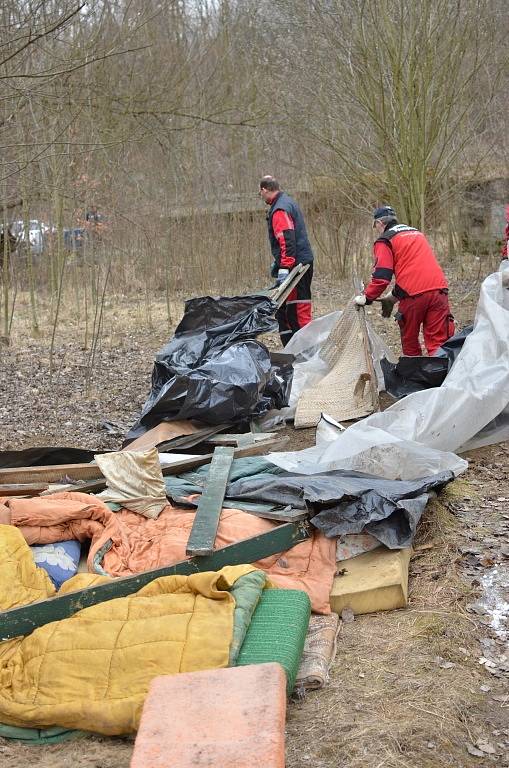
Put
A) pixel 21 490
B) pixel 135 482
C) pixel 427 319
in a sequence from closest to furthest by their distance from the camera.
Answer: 1. pixel 135 482
2. pixel 21 490
3. pixel 427 319

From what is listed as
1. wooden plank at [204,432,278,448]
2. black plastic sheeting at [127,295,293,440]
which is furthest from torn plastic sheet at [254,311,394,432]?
wooden plank at [204,432,278,448]

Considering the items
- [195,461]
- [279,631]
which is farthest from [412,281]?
[279,631]

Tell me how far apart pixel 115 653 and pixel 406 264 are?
433 cm

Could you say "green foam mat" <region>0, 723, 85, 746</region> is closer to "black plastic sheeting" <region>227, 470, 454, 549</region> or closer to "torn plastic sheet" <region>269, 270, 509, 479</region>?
"black plastic sheeting" <region>227, 470, 454, 549</region>

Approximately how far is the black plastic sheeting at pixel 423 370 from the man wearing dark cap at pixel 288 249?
176 centimetres

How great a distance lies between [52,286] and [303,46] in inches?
197

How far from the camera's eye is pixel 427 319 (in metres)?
Result: 6.52

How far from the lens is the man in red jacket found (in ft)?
20.7

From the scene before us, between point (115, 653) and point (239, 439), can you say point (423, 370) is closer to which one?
point (239, 439)

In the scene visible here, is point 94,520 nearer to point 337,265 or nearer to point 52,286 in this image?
point 52,286

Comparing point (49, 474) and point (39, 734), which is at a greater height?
point (49, 474)

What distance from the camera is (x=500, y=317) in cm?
554

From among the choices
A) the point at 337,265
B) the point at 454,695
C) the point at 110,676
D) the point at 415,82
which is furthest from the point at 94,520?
the point at 337,265

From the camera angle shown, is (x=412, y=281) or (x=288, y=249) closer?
(x=412, y=281)
